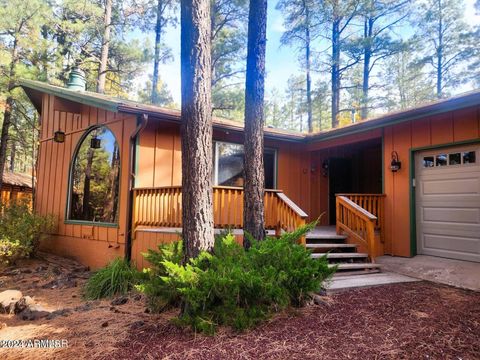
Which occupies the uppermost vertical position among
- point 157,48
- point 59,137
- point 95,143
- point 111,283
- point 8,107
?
point 157,48

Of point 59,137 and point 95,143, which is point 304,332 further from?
point 59,137

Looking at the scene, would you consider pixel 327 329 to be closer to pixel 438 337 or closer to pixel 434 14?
pixel 438 337

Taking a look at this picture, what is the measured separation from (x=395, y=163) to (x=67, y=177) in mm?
7574

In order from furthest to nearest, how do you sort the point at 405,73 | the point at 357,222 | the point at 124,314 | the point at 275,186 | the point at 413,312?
the point at 405,73
the point at 275,186
the point at 357,222
the point at 124,314
the point at 413,312

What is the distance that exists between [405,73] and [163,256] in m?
16.7

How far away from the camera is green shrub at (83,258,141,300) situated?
16.2ft

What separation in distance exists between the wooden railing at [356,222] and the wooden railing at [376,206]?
0.37m

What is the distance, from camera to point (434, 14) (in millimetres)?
14414

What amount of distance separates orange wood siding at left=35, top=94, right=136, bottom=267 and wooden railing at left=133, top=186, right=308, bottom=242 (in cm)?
82

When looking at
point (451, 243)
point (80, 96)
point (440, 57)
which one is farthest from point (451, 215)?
point (440, 57)

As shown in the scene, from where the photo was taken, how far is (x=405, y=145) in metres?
6.36

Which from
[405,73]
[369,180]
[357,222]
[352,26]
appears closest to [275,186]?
[357,222]

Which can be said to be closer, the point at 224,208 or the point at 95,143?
the point at 224,208

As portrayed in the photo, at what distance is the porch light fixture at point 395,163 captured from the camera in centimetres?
639
